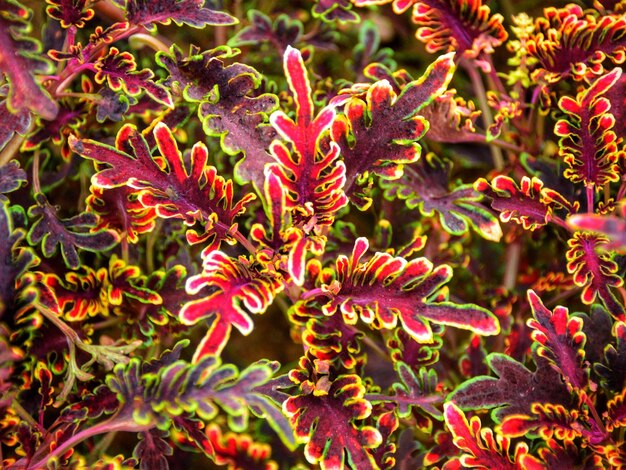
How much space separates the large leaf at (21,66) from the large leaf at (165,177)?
94 millimetres

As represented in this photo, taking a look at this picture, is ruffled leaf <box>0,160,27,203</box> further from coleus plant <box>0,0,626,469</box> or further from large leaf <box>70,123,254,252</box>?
large leaf <box>70,123,254,252</box>

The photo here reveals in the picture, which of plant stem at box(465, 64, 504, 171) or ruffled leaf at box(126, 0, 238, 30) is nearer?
ruffled leaf at box(126, 0, 238, 30)

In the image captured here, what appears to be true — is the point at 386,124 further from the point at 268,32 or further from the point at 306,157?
the point at 268,32

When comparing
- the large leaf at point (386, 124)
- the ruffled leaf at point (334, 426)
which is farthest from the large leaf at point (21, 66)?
the ruffled leaf at point (334, 426)

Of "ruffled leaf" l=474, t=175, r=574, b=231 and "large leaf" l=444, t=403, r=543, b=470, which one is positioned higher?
"ruffled leaf" l=474, t=175, r=574, b=231

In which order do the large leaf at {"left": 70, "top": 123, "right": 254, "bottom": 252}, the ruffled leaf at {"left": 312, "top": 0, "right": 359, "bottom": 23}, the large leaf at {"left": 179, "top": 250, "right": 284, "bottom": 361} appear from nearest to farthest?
the large leaf at {"left": 179, "top": 250, "right": 284, "bottom": 361}, the large leaf at {"left": 70, "top": 123, "right": 254, "bottom": 252}, the ruffled leaf at {"left": 312, "top": 0, "right": 359, "bottom": 23}

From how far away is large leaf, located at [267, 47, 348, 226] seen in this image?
2.60ft

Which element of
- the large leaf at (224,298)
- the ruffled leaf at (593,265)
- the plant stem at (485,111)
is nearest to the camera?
the large leaf at (224,298)

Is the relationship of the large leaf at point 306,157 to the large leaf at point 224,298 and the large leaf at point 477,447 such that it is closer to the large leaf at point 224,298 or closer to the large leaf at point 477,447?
the large leaf at point 224,298

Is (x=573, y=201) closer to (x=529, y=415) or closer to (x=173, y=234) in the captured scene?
(x=529, y=415)

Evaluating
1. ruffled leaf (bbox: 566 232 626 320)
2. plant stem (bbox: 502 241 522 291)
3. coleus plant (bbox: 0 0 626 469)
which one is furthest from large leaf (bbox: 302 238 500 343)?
plant stem (bbox: 502 241 522 291)

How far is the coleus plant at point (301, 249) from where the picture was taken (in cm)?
82

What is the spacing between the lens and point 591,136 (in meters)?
0.94

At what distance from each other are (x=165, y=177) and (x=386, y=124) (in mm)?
317
